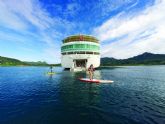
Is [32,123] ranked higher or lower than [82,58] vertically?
lower

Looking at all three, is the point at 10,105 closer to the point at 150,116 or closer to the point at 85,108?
the point at 85,108

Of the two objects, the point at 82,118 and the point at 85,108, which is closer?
the point at 82,118

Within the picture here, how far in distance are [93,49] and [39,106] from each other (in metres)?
73.3

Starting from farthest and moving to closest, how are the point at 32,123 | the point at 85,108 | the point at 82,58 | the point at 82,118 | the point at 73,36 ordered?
the point at 73,36 < the point at 82,58 < the point at 85,108 < the point at 82,118 < the point at 32,123

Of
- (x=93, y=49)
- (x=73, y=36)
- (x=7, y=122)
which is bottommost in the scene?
(x=7, y=122)

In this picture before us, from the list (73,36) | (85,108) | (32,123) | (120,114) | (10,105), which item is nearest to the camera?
(32,123)

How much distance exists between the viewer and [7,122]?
1213 cm

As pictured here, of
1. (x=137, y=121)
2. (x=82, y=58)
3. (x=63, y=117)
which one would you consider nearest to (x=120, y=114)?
(x=137, y=121)

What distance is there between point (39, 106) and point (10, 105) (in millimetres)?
3214

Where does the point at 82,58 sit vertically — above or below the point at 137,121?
above

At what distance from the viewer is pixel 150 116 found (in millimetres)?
13312

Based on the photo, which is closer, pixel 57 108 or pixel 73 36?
pixel 57 108

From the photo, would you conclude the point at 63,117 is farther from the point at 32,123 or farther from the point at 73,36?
the point at 73,36

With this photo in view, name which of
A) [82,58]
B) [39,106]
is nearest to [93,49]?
[82,58]
